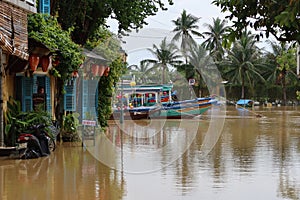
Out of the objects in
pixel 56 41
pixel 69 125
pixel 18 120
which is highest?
pixel 56 41

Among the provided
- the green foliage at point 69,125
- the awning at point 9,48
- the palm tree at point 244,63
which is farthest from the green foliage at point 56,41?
the palm tree at point 244,63

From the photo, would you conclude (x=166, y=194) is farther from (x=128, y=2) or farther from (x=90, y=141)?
(x=128, y=2)

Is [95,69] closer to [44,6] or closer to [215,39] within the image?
[44,6]

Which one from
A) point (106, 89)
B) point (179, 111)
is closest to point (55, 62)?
point (106, 89)

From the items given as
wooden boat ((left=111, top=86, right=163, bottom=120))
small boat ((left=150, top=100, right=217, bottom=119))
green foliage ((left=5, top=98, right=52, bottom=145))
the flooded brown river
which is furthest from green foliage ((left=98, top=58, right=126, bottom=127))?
wooden boat ((left=111, top=86, right=163, bottom=120))

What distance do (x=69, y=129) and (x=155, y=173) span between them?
19.7 ft

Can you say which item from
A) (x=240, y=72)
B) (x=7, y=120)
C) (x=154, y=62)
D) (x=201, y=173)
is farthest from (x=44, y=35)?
(x=240, y=72)

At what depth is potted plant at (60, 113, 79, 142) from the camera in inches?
587

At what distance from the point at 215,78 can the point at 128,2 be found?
3790 centimetres

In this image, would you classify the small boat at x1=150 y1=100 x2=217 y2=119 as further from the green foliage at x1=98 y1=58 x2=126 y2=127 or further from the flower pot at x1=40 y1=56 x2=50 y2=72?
the flower pot at x1=40 y1=56 x2=50 y2=72

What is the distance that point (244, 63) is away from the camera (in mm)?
51188

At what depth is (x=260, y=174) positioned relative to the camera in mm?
9352

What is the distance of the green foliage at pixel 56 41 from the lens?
11.7 metres

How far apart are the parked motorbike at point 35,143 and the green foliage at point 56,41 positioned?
6.23ft
